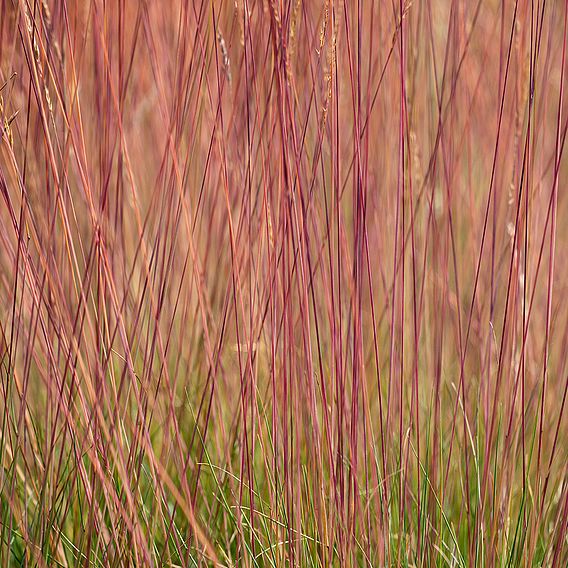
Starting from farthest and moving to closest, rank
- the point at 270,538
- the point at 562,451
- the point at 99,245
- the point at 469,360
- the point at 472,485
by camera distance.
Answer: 1. the point at 469,360
2. the point at 562,451
3. the point at 472,485
4. the point at 270,538
5. the point at 99,245

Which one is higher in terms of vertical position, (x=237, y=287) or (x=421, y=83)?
(x=421, y=83)

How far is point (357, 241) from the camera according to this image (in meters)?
0.94

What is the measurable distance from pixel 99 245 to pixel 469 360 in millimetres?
789

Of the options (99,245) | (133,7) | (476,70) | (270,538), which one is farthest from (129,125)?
(270,538)

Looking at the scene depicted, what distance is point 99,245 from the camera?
35.5 inches

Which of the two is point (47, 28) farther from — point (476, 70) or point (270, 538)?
point (476, 70)

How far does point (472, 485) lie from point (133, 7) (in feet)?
Result: 3.98

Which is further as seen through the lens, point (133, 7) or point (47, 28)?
point (133, 7)

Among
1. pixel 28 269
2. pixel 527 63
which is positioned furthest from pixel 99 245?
pixel 527 63

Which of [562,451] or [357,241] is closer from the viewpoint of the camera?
[357,241]

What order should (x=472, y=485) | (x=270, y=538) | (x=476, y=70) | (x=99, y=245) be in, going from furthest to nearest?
1. (x=476, y=70)
2. (x=472, y=485)
3. (x=270, y=538)
4. (x=99, y=245)

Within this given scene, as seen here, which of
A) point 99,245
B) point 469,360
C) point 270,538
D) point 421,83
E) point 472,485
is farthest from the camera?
point 421,83

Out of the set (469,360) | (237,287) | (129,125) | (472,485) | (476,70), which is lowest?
(472,485)

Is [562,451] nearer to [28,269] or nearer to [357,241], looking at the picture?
[357,241]
